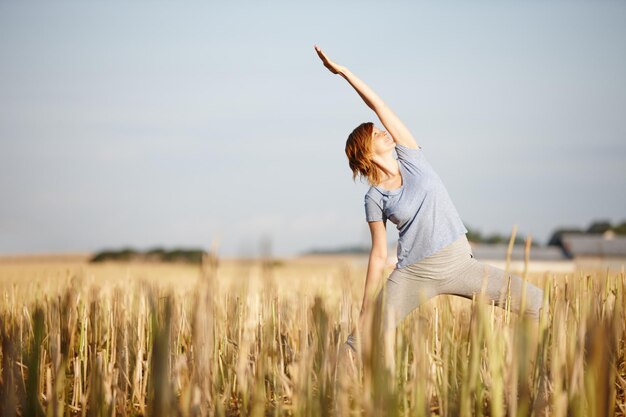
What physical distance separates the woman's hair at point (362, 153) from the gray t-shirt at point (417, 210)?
0.39 ft

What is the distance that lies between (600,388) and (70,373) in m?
3.17

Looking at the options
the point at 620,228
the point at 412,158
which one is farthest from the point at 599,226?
the point at 412,158

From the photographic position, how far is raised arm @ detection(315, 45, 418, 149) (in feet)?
13.9

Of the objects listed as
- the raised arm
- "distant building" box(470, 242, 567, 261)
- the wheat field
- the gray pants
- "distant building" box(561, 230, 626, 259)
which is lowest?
"distant building" box(470, 242, 567, 261)

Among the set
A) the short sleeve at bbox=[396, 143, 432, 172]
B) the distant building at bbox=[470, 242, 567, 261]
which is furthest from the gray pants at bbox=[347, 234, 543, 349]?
the distant building at bbox=[470, 242, 567, 261]

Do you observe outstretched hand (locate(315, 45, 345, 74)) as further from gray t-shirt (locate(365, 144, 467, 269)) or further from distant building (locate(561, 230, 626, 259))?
distant building (locate(561, 230, 626, 259))

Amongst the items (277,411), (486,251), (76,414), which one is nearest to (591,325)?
(277,411)

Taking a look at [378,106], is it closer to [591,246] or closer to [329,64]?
[329,64]

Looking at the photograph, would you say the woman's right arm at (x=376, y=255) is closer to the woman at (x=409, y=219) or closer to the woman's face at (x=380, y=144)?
the woman at (x=409, y=219)

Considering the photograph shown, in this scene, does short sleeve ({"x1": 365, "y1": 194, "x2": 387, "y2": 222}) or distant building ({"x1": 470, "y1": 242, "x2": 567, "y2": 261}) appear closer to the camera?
short sleeve ({"x1": 365, "y1": 194, "x2": 387, "y2": 222})

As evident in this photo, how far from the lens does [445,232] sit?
417 centimetres

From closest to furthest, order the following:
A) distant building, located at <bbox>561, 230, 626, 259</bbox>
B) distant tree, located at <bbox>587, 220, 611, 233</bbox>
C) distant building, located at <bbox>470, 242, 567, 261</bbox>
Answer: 1. distant building, located at <bbox>561, 230, 626, 259</bbox>
2. distant building, located at <bbox>470, 242, 567, 261</bbox>
3. distant tree, located at <bbox>587, 220, 611, 233</bbox>

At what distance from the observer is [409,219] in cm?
421

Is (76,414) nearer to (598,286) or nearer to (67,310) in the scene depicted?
(67,310)
